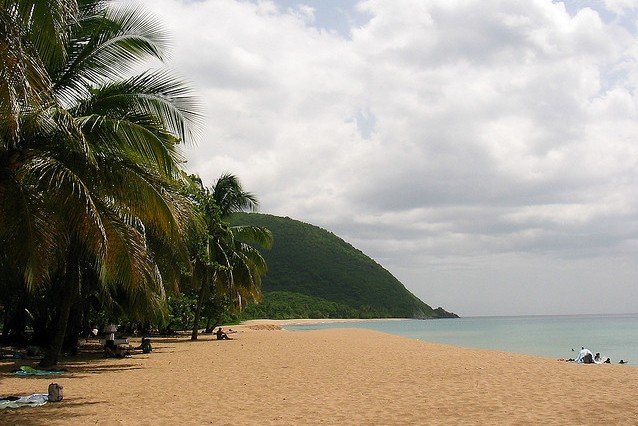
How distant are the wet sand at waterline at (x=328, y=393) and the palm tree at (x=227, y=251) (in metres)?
10.3

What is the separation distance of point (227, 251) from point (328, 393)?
18485mm

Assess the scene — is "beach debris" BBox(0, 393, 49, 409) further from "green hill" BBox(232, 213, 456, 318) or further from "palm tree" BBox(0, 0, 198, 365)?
"green hill" BBox(232, 213, 456, 318)

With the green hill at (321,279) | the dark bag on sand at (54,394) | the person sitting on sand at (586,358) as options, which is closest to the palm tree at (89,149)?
the dark bag on sand at (54,394)

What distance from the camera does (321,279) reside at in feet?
356

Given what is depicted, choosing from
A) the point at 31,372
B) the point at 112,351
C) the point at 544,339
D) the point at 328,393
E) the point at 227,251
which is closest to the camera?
the point at 328,393

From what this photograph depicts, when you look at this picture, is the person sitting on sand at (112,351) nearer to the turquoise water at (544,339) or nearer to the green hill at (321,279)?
the turquoise water at (544,339)

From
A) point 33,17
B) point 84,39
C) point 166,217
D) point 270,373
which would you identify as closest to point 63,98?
point 84,39

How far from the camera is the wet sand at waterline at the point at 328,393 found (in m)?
7.78

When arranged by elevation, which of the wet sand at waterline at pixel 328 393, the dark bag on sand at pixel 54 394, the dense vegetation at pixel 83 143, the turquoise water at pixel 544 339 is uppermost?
the dense vegetation at pixel 83 143

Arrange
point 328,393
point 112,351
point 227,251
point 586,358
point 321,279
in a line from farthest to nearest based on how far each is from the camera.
Answer: point 321,279
point 227,251
point 586,358
point 112,351
point 328,393

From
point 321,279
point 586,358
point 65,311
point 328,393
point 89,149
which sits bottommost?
point 328,393

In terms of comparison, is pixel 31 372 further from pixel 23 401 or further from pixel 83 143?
pixel 83 143

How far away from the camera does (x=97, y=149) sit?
9.20 meters

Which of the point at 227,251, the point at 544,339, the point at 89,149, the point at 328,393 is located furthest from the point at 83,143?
the point at 544,339
